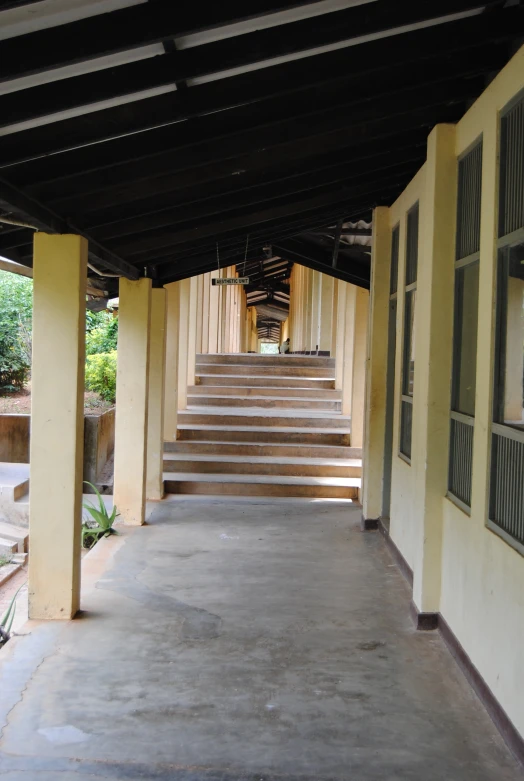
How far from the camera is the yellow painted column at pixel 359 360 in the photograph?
9406 millimetres

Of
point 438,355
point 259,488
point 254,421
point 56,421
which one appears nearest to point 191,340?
point 254,421

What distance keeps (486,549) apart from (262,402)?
838 cm

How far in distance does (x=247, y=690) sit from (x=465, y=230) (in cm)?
278

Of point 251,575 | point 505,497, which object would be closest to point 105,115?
point 505,497

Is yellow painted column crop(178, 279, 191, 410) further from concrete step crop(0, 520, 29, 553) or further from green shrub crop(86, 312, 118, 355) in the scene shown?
concrete step crop(0, 520, 29, 553)

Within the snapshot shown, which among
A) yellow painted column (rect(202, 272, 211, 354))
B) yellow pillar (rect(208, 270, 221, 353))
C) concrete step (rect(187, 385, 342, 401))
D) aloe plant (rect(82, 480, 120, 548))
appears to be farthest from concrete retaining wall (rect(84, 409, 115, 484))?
yellow pillar (rect(208, 270, 221, 353))

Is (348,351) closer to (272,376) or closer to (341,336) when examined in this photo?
(341,336)

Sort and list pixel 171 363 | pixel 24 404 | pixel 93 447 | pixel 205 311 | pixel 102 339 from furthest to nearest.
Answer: pixel 205 311
pixel 102 339
pixel 24 404
pixel 171 363
pixel 93 447

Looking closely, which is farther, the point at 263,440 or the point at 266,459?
the point at 263,440

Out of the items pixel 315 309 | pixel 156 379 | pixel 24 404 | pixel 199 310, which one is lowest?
pixel 24 404

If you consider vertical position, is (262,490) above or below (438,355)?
below

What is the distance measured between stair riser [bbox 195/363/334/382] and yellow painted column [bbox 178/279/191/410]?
1631mm

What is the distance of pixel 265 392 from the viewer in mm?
12164

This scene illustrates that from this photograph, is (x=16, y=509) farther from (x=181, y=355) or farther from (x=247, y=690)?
(x=247, y=690)
